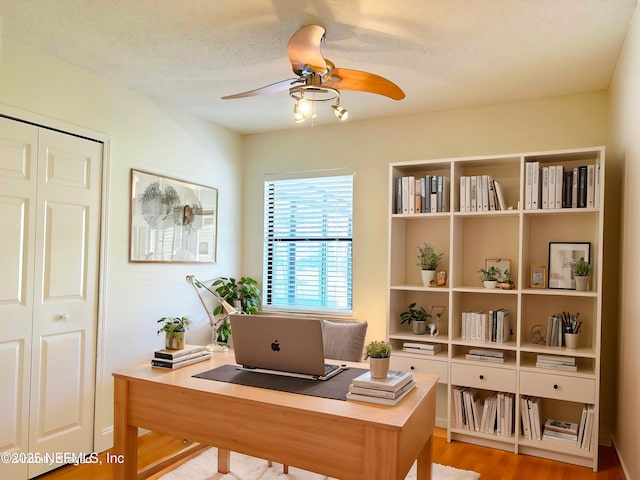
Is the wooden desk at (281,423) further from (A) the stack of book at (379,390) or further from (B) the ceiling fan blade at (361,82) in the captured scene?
(B) the ceiling fan blade at (361,82)

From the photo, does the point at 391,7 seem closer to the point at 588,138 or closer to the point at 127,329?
the point at 588,138

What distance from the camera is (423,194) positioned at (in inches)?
145

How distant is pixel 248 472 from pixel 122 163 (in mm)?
2301

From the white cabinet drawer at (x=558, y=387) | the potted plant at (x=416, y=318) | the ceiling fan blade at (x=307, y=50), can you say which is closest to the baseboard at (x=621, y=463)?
the white cabinet drawer at (x=558, y=387)

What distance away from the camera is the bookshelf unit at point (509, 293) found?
124 inches

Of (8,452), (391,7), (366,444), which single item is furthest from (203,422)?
(391,7)

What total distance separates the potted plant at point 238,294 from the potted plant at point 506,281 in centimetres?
217

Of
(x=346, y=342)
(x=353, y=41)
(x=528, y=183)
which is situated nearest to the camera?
(x=353, y=41)

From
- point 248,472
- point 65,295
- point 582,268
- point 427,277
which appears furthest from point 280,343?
point 582,268

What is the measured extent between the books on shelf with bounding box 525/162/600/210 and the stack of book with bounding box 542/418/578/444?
4.95 feet

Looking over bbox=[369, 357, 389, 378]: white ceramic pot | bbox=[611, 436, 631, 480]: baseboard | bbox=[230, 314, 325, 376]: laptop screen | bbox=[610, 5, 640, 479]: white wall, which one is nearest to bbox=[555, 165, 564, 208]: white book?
bbox=[610, 5, 640, 479]: white wall

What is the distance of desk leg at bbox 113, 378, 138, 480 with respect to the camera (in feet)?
7.48

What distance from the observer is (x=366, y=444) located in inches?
68.5

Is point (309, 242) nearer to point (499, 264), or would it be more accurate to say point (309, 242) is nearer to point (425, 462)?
point (499, 264)
